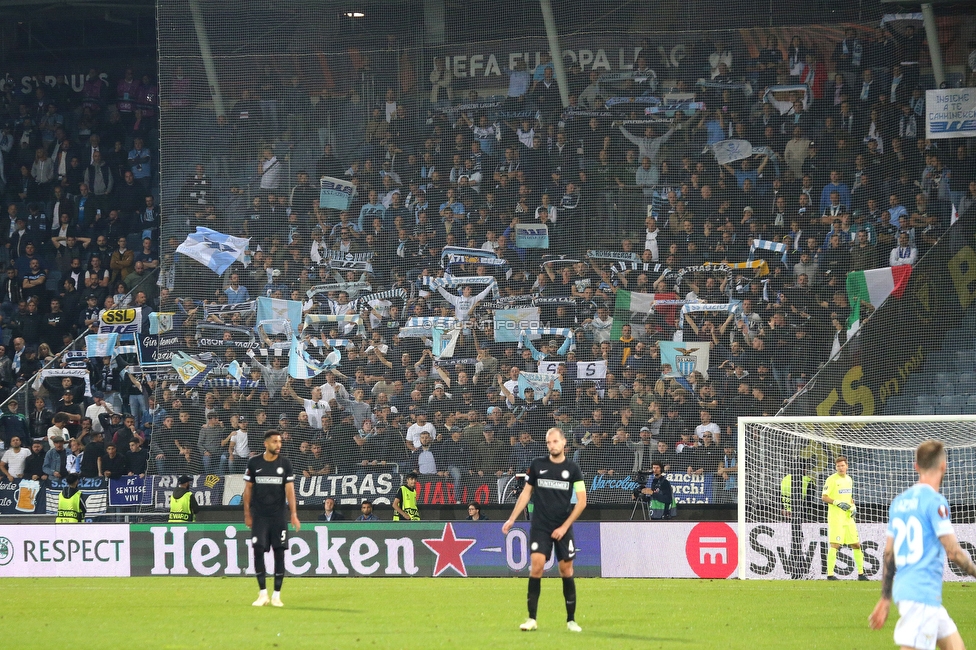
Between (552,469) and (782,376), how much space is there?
1244cm

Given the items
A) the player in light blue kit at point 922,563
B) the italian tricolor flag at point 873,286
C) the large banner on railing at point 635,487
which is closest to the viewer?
the player in light blue kit at point 922,563

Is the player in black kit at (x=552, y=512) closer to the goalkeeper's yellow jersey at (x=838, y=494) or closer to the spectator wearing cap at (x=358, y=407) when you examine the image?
the goalkeeper's yellow jersey at (x=838, y=494)

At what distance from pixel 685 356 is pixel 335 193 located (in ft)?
27.0

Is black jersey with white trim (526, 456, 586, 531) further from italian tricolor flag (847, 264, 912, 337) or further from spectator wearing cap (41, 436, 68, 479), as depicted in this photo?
spectator wearing cap (41, 436, 68, 479)

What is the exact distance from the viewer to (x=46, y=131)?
99.9 feet

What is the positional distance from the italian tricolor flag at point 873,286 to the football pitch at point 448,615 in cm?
642

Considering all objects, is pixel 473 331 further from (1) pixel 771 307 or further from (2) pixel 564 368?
(1) pixel 771 307

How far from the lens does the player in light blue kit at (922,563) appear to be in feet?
22.2

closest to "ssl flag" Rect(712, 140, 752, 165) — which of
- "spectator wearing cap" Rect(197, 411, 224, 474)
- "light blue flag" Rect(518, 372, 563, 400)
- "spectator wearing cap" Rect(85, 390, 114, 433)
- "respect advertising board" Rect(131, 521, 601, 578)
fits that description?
"light blue flag" Rect(518, 372, 563, 400)

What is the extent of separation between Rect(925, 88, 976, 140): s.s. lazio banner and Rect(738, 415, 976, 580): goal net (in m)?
6.37

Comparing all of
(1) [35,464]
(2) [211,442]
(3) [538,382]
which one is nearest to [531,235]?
(3) [538,382]

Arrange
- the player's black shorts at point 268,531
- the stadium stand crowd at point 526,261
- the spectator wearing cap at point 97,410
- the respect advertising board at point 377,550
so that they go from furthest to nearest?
the spectator wearing cap at point 97,410 < the stadium stand crowd at point 526,261 < the respect advertising board at point 377,550 < the player's black shorts at point 268,531

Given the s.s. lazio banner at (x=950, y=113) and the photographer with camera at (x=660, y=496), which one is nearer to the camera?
the photographer with camera at (x=660, y=496)

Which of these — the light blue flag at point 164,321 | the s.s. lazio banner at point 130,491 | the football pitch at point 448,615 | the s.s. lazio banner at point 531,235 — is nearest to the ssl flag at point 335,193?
the s.s. lazio banner at point 531,235
